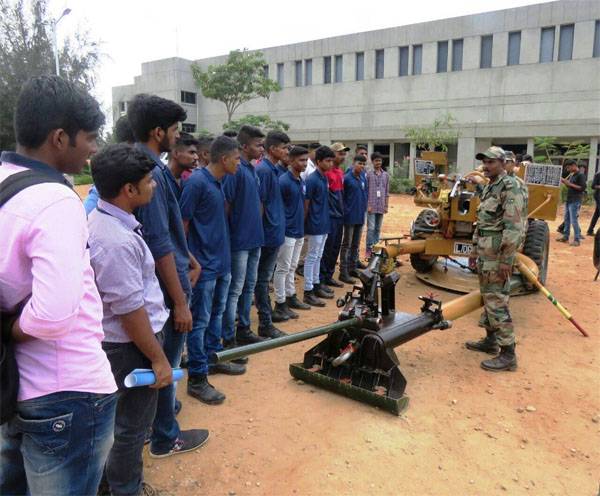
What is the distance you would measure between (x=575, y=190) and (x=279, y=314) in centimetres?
842

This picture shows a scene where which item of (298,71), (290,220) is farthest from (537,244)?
(298,71)

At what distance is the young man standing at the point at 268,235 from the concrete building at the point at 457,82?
22467 millimetres

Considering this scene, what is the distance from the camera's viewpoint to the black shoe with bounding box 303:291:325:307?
241 inches

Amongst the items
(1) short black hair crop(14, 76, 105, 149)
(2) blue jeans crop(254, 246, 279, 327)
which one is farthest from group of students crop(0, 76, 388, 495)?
(2) blue jeans crop(254, 246, 279, 327)

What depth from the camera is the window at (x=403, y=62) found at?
1179 inches

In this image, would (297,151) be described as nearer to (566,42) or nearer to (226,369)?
(226,369)

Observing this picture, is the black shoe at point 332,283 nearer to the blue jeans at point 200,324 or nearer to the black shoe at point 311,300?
the black shoe at point 311,300

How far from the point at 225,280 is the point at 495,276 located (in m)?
2.43

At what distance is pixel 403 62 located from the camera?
30109 millimetres

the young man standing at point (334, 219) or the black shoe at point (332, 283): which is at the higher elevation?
the young man standing at point (334, 219)

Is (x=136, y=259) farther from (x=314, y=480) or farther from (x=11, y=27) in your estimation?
(x=11, y=27)

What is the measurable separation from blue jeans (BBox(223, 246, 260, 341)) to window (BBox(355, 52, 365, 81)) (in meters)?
29.4

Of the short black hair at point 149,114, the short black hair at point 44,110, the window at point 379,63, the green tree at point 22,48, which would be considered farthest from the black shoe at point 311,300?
the window at point 379,63

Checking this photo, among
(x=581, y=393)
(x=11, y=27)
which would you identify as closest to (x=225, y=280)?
(x=581, y=393)
